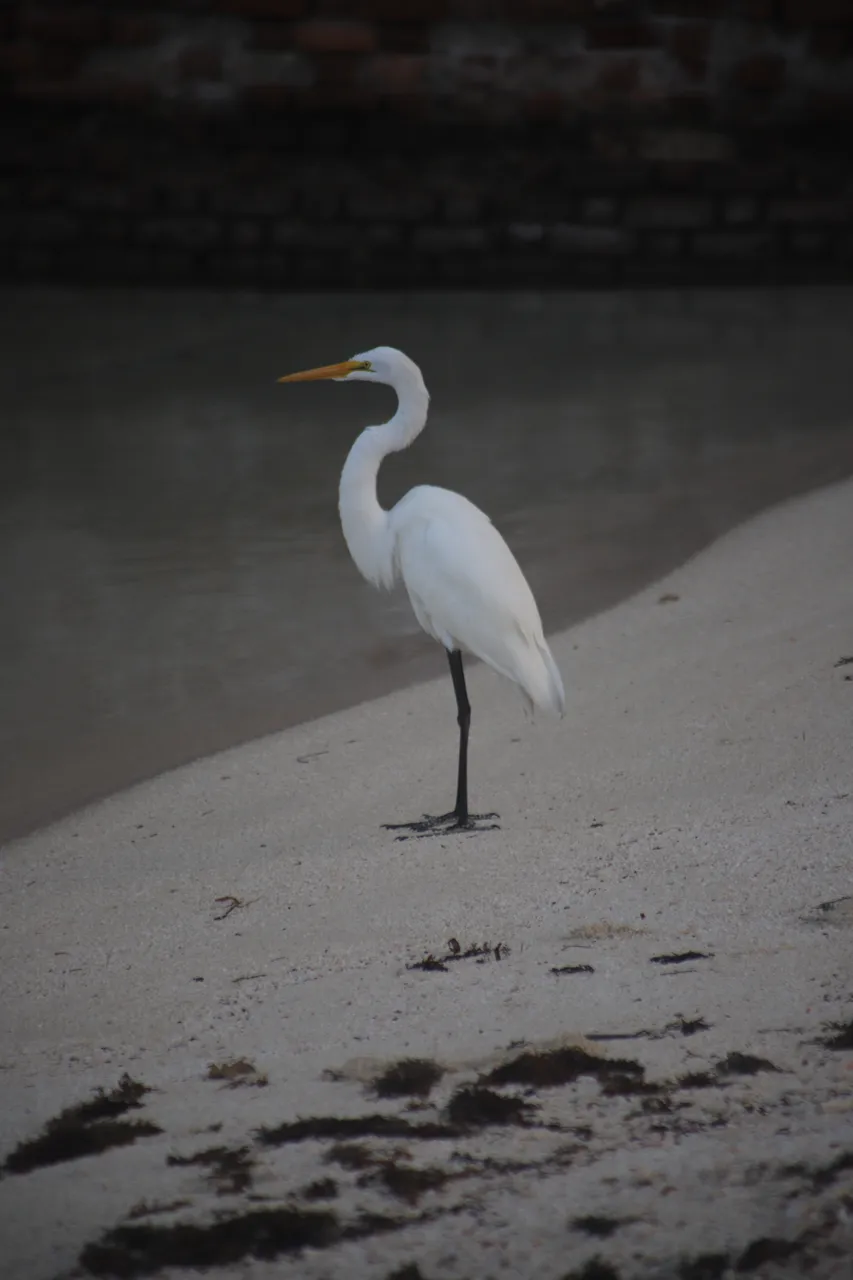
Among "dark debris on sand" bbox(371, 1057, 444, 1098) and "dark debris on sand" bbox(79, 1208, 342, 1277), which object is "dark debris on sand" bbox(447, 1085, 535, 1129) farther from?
"dark debris on sand" bbox(79, 1208, 342, 1277)

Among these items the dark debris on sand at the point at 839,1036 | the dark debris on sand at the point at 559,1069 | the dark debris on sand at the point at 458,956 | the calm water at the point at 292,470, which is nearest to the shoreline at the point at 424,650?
the calm water at the point at 292,470

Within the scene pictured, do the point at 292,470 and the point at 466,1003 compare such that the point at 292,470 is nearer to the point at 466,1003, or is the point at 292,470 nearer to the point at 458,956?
the point at 458,956

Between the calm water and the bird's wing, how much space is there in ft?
3.28

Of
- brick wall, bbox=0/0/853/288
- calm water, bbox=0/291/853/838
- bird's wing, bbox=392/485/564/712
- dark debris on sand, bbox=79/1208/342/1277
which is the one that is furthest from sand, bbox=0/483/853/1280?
brick wall, bbox=0/0/853/288

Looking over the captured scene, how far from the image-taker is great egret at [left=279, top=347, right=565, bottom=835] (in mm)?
3117

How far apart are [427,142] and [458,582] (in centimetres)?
790

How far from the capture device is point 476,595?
3.11m

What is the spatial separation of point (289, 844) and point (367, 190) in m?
8.21

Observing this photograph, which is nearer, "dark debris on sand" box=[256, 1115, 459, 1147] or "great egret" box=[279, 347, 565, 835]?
"dark debris on sand" box=[256, 1115, 459, 1147]

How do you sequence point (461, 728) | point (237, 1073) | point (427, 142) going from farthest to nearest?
point (427, 142)
point (461, 728)
point (237, 1073)

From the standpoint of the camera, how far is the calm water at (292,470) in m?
4.36

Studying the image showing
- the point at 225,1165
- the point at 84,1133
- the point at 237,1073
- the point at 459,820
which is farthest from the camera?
the point at 459,820

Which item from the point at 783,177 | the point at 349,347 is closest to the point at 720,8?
the point at 783,177

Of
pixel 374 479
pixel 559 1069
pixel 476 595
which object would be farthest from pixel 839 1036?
pixel 374 479
